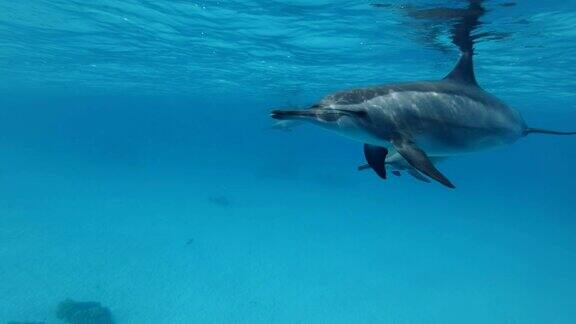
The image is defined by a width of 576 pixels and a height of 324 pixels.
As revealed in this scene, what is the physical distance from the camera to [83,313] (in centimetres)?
1378

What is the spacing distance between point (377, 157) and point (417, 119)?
25.5 inches

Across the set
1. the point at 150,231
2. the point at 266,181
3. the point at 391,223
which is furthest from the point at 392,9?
the point at 266,181

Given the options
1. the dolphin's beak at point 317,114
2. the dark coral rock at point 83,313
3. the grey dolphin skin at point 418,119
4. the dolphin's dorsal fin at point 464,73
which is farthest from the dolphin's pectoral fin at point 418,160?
the dark coral rock at point 83,313

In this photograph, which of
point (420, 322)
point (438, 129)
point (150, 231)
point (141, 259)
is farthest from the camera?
point (150, 231)

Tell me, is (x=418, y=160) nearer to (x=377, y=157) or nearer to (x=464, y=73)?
(x=377, y=157)

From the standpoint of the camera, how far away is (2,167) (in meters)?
42.3

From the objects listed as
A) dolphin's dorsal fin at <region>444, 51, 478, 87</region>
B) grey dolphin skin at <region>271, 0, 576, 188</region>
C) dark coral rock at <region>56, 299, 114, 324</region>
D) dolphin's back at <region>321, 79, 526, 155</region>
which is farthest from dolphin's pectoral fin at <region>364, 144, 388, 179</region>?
dark coral rock at <region>56, 299, 114, 324</region>

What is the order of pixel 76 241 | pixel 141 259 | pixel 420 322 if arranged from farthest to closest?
pixel 76 241 → pixel 141 259 → pixel 420 322

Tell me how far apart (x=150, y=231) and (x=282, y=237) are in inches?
279

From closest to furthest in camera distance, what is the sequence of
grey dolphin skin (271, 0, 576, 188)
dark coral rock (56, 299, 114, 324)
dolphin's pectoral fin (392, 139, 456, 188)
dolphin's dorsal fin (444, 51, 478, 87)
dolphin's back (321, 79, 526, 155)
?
dolphin's pectoral fin (392, 139, 456, 188), grey dolphin skin (271, 0, 576, 188), dolphin's back (321, 79, 526, 155), dolphin's dorsal fin (444, 51, 478, 87), dark coral rock (56, 299, 114, 324)

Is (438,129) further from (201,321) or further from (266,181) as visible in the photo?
(266,181)

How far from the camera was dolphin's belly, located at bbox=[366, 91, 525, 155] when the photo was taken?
5.00 meters

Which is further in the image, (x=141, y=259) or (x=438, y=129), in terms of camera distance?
(x=141, y=259)

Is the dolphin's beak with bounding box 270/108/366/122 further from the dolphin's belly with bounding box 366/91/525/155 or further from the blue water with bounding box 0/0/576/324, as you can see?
the blue water with bounding box 0/0/576/324
